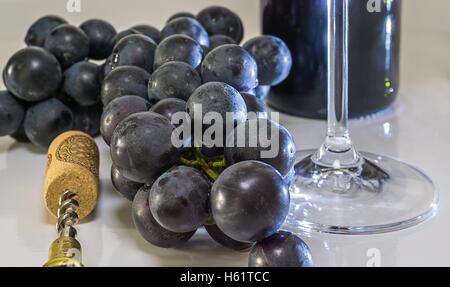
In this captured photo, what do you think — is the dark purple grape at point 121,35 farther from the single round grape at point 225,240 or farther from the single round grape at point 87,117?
the single round grape at point 225,240

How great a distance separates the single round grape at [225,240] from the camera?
517 millimetres

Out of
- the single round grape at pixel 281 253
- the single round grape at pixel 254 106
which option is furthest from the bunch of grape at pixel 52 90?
the single round grape at pixel 281 253

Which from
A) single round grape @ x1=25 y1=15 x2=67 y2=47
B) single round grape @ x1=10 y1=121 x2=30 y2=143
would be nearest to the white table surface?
single round grape @ x1=10 y1=121 x2=30 y2=143

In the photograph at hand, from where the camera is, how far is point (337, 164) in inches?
24.9

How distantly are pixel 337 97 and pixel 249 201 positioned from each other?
212 mm

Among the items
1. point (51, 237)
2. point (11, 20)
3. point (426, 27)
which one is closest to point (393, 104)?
point (426, 27)

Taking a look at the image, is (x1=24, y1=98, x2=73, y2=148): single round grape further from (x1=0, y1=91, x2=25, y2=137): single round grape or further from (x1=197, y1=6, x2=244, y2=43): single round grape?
(x1=197, y1=6, x2=244, y2=43): single round grape

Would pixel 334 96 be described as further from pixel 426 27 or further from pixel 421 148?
pixel 426 27

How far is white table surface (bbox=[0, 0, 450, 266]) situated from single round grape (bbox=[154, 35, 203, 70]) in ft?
0.41

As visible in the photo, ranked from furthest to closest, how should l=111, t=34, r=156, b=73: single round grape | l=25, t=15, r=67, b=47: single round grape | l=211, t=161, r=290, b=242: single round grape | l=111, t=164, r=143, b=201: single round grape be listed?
l=25, t=15, r=67, b=47: single round grape → l=111, t=34, r=156, b=73: single round grape → l=111, t=164, r=143, b=201: single round grape → l=211, t=161, r=290, b=242: single round grape

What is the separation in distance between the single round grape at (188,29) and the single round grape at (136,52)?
0.19 ft

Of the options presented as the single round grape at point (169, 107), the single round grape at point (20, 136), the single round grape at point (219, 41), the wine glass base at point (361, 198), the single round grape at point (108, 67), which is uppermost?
the single round grape at point (219, 41)

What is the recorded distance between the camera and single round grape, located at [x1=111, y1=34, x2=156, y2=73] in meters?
0.68

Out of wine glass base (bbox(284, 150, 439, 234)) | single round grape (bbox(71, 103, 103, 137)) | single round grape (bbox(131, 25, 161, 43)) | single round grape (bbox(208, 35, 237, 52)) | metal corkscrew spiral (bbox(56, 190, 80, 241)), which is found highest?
single round grape (bbox(131, 25, 161, 43))
